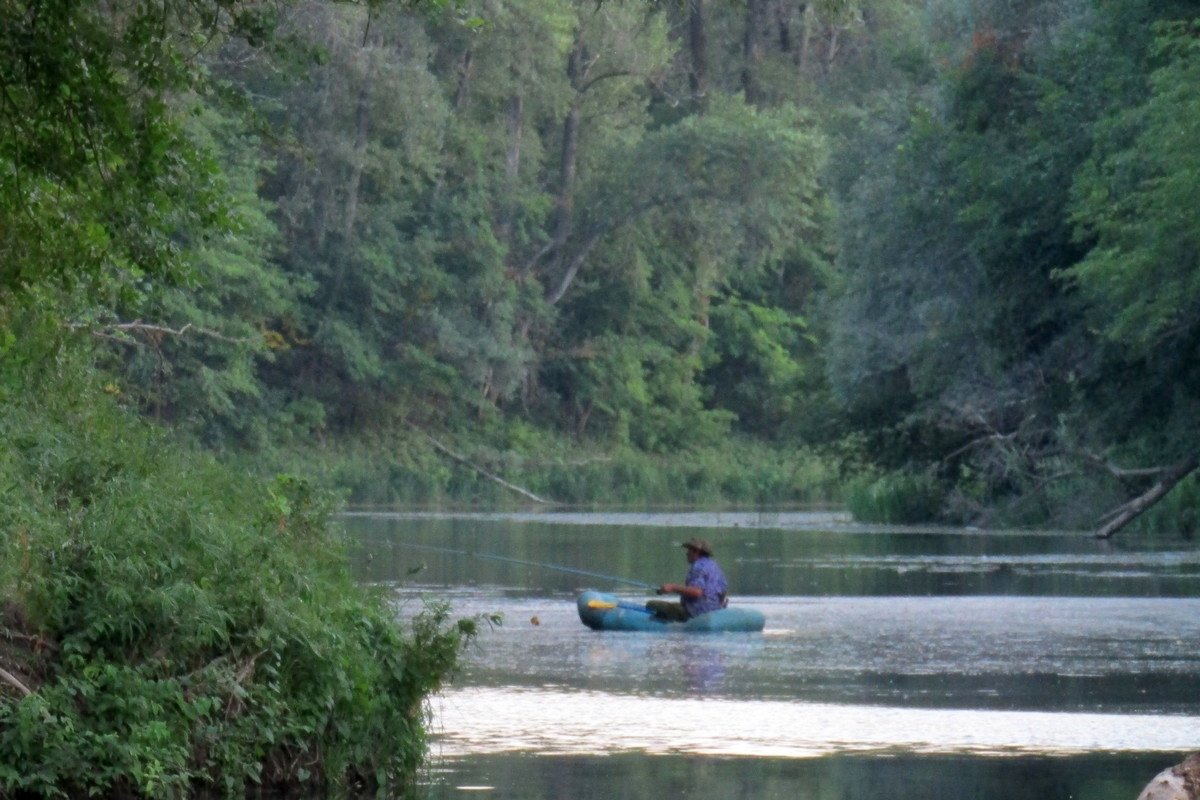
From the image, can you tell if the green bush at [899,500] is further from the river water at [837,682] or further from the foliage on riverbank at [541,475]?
the river water at [837,682]

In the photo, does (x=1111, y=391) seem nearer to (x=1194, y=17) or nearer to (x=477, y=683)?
(x=1194, y=17)

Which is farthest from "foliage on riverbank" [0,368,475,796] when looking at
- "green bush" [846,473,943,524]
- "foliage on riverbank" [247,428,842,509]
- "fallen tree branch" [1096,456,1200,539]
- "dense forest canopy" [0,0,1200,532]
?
"foliage on riverbank" [247,428,842,509]

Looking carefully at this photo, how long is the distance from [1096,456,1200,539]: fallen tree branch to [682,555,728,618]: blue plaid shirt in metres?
11.4

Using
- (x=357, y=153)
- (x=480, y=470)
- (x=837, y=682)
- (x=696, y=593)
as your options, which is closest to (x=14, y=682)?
(x=837, y=682)

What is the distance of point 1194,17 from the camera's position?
3297cm

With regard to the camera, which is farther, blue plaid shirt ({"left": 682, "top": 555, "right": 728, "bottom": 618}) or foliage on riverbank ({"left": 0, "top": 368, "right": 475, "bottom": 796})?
blue plaid shirt ({"left": 682, "top": 555, "right": 728, "bottom": 618})

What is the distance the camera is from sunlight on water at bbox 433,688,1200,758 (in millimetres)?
14820

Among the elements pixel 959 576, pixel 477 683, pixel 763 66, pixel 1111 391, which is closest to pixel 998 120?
pixel 1111 391

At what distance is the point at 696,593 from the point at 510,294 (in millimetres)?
41824

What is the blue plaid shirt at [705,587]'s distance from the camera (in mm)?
24469

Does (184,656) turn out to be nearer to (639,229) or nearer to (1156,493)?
(1156,493)

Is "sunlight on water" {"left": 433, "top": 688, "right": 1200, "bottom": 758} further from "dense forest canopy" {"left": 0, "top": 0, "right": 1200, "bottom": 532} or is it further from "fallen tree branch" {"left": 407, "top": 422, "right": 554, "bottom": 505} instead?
"fallen tree branch" {"left": 407, "top": 422, "right": 554, "bottom": 505}

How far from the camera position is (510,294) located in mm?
65812

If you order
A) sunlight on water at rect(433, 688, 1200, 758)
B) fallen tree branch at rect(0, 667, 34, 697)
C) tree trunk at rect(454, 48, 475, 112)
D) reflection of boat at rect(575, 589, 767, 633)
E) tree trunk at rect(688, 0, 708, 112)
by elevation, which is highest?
tree trunk at rect(688, 0, 708, 112)
